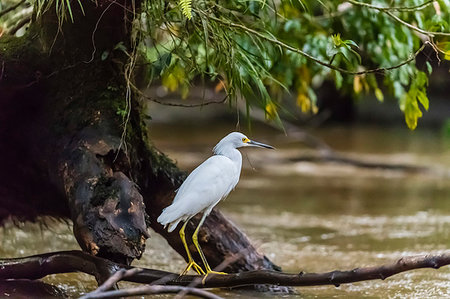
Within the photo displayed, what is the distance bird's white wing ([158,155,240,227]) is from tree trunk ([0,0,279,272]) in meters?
0.28

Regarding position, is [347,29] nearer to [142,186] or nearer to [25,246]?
[142,186]

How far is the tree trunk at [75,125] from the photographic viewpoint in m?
3.04

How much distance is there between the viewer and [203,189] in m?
2.74

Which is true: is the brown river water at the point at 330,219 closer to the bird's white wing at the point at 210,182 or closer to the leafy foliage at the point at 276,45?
the bird's white wing at the point at 210,182

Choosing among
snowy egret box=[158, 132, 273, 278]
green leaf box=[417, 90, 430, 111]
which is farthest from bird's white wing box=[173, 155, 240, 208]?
green leaf box=[417, 90, 430, 111]

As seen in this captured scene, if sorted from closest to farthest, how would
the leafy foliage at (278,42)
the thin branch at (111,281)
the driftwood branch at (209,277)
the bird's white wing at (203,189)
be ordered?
1. the thin branch at (111,281)
2. the driftwood branch at (209,277)
3. the bird's white wing at (203,189)
4. the leafy foliage at (278,42)

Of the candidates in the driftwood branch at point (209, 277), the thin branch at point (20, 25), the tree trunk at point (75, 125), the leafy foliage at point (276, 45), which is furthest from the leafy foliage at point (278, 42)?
the driftwood branch at point (209, 277)

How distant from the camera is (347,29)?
4.54 meters

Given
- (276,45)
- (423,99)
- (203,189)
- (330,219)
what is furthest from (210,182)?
(330,219)

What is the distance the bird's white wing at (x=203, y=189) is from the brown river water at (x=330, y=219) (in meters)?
0.19

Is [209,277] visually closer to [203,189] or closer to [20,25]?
[203,189]

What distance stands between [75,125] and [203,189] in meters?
0.70

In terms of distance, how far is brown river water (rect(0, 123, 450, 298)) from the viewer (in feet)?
11.3

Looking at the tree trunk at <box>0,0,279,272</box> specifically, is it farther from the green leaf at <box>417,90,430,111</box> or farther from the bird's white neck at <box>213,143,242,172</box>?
the green leaf at <box>417,90,430,111</box>
